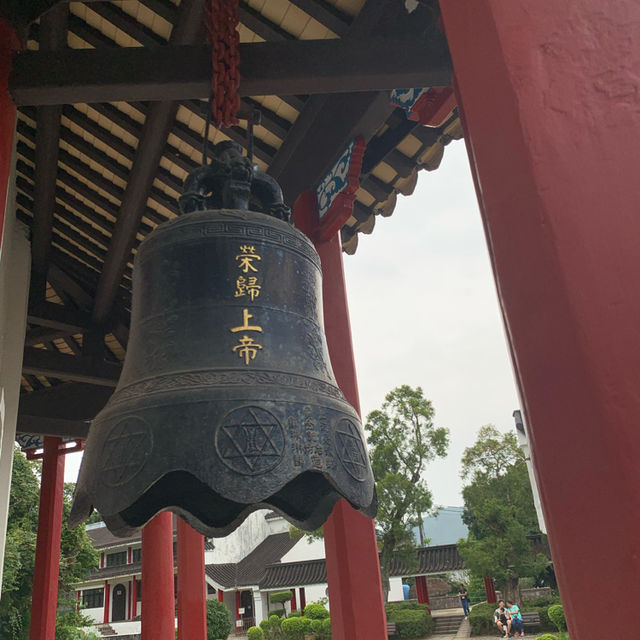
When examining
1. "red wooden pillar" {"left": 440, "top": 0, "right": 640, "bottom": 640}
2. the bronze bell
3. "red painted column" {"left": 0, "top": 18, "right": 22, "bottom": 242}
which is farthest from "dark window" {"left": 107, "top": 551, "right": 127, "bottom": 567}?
"red wooden pillar" {"left": 440, "top": 0, "right": 640, "bottom": 640}

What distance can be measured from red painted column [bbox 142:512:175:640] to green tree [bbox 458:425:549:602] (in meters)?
9.21

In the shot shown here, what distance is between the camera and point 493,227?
0.97 m

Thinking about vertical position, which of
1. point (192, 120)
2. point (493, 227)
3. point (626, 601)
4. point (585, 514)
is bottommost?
point (626, 601)

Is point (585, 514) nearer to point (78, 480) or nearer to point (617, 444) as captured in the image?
point (617, 444)

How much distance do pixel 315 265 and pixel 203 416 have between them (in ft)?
2.59

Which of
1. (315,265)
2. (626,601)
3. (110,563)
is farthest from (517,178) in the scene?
(110,563)

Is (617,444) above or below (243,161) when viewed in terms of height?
below

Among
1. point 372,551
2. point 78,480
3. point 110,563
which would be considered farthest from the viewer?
point 110,563

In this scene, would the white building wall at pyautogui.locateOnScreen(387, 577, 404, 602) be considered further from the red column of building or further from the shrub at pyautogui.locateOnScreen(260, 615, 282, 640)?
the red column of building

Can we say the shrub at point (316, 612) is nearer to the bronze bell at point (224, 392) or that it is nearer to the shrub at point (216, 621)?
the shrub at point (216, 621)

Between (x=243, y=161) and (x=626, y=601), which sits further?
(x=243, y=161)

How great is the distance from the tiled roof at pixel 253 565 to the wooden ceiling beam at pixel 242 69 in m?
18.6

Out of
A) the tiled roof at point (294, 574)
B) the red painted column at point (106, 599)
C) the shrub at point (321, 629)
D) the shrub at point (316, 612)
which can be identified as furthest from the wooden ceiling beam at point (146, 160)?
the red painted column at point (106, 599)

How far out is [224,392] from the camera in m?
1.44
